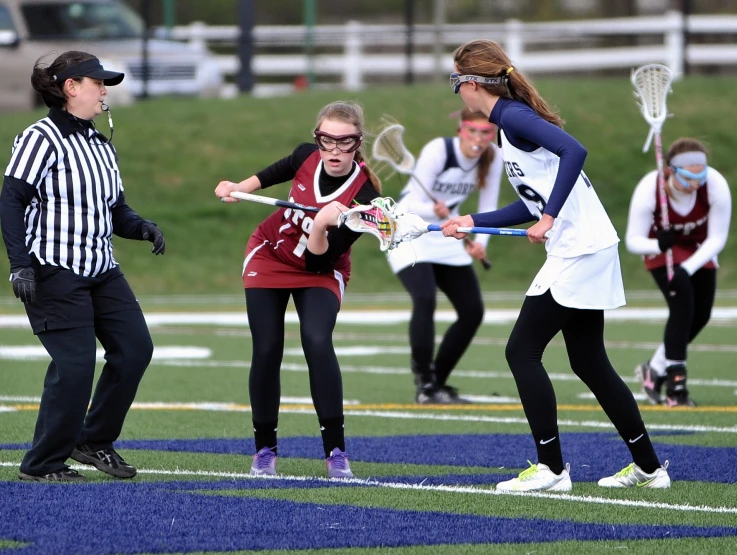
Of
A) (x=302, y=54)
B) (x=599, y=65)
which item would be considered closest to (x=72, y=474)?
(x=599, y=65)

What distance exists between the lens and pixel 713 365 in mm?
11539

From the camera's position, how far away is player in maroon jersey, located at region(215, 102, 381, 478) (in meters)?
6.25

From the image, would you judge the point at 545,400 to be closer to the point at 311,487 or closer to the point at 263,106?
the point at 311,487

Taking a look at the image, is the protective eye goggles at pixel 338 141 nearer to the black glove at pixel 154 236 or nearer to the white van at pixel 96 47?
the black glove at pixel 154 236

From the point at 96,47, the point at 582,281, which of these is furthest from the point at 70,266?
the point at 96,47

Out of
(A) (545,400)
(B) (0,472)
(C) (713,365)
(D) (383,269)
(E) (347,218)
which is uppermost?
(E) (347,218)

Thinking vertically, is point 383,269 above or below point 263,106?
below

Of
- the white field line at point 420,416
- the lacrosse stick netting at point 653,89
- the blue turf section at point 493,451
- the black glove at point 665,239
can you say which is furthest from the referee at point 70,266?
the lacrosse stick netting at point 653,89

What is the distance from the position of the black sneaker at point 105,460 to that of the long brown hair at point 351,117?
1.72 m

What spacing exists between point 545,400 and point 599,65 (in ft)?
71.5

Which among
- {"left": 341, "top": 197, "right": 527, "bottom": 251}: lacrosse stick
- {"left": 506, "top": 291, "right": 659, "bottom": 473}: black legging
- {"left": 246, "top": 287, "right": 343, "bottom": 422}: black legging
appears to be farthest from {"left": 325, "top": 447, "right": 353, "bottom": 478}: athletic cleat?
{"left": 341, "top": 197, "right": 527, "bottom": 251}: lacrosse stick

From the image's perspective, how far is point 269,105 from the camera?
23.8 metres

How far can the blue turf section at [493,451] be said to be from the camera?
262 inches

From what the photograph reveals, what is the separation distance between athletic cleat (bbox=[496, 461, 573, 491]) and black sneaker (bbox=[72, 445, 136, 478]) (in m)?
1.68
